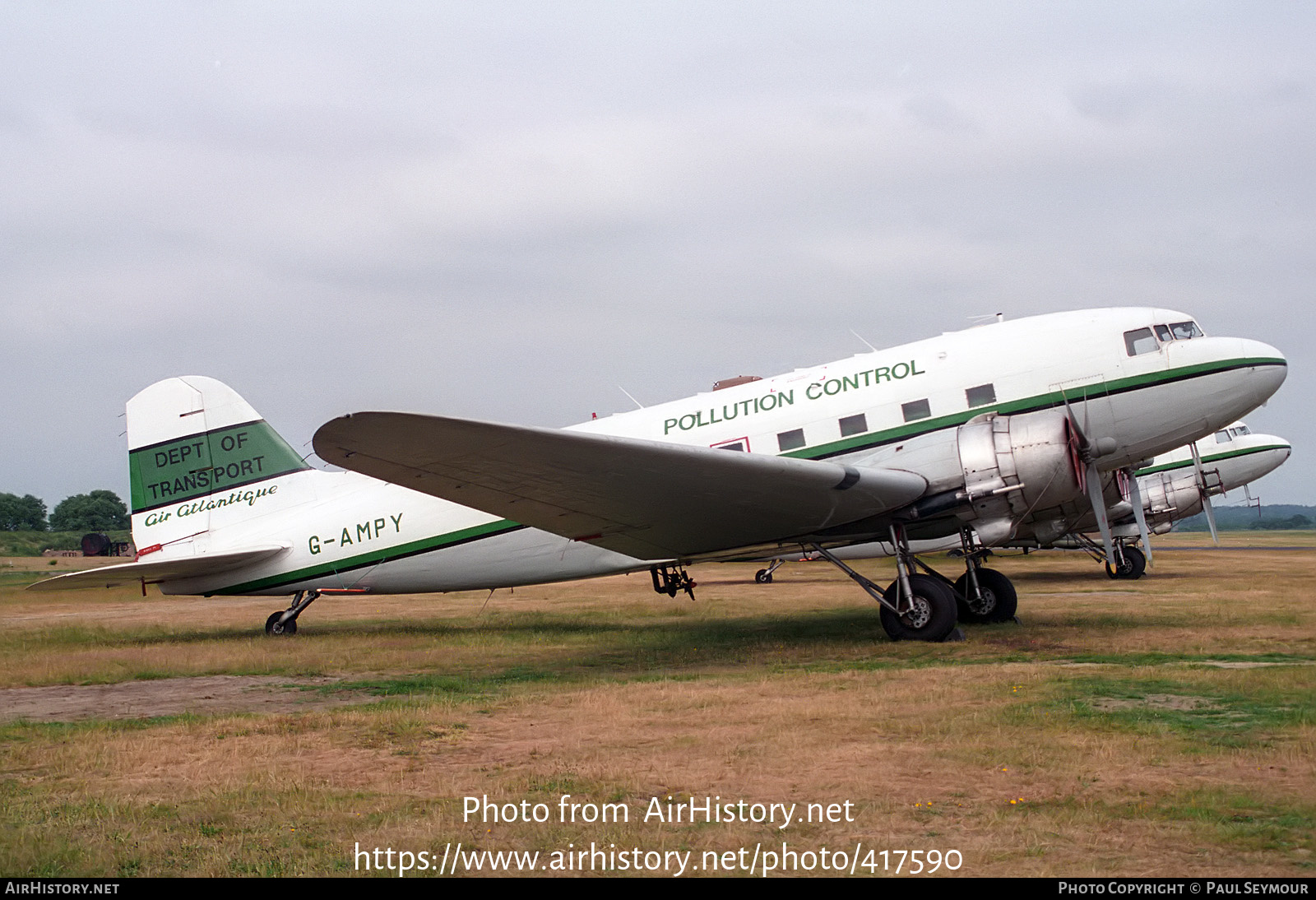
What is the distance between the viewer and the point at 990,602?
14.3m

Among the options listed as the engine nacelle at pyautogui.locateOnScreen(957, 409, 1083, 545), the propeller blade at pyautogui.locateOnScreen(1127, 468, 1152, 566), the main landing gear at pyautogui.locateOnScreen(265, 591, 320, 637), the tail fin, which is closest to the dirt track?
the main landing gear at pyautogui.locateOnScreen(265, 591, 320, 637)

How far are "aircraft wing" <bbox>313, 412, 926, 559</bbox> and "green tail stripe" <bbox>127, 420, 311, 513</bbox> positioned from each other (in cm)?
644

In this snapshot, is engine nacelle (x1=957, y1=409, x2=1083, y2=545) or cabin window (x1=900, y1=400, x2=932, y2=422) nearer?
engine nacelle (x1=957, y1=409, x2=1083, y2=545)

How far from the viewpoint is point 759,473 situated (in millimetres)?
10492

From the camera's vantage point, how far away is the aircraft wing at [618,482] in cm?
912

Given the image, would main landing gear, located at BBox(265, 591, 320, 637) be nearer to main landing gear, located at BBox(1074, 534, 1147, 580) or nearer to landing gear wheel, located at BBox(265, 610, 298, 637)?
landing gear wheel, located at BBox(265, 610, 298, 637)

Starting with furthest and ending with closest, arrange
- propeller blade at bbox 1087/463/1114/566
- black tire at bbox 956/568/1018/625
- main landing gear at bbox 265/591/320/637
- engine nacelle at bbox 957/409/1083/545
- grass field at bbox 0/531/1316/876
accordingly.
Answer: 1. main landing gear at bbox 265/591/320/637
2. black tire at bbox 956/568/1018/625
3. propeller blade at bbox 1087/463/1114/566
4. engine nacelle at bbox 957/409/1083/545
5. grass field at bbox 0/531/1316/876

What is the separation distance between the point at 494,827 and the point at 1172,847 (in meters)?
3.01

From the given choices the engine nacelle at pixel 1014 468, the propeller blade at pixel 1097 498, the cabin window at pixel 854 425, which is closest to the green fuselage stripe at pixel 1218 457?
the propeller blade at pixel 1097 498

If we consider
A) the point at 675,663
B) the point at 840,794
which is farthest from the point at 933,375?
the point at 840,794

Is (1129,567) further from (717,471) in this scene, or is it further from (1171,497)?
(717,471)

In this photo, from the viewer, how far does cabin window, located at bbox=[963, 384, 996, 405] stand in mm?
12688

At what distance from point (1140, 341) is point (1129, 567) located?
15879 millimetres

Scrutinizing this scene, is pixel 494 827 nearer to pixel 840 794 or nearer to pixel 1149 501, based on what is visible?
pixel 840 794
